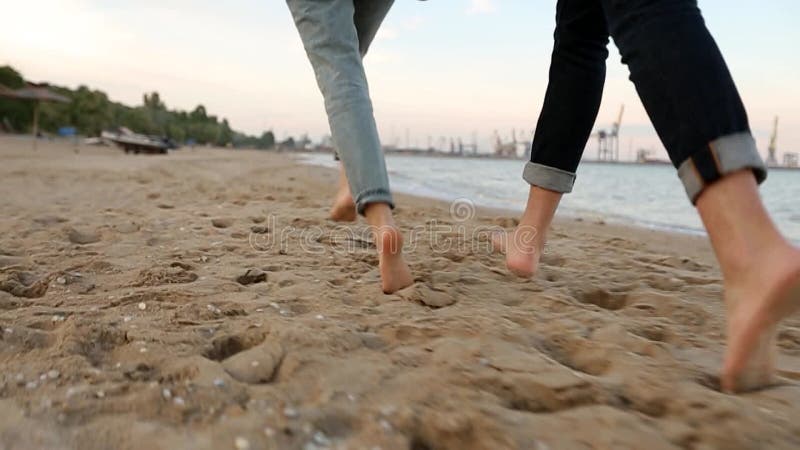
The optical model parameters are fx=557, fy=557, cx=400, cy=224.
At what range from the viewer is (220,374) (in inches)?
35.2

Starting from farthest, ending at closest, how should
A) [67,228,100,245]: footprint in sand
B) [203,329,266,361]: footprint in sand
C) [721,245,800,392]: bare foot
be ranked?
[67,228,100,245]: footprint in sand → [203,329,266,361]: footprint in sand → [721,245,800,392]: bare foot

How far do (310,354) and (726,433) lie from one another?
2.13 ft

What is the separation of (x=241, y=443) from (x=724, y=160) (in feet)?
2.75

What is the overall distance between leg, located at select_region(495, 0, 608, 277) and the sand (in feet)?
0.80

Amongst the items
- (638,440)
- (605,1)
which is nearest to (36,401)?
(638,440)

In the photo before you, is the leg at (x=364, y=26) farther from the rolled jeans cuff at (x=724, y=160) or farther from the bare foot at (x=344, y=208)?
the rolled jeans cuff at (x=724, y=160)

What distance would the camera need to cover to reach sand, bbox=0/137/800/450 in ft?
2.49

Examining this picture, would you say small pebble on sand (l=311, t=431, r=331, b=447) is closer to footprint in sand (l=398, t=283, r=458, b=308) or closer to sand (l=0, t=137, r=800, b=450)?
sand (l=0, t=137, r=800, b=450)

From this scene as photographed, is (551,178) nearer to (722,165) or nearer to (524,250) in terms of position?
(524,250)

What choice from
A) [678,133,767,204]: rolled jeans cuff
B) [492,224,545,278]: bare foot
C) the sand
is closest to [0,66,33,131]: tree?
the sand

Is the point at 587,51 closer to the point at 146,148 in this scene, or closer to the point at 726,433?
the point at 726,433

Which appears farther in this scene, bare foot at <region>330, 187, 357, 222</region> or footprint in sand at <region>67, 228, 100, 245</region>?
footprint in sand at <region>67, 228, 100, 245</region>

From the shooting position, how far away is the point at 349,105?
4.42 feet

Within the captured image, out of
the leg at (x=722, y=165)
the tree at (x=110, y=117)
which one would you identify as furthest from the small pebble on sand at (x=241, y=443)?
the tree at (x=110, y=117)
